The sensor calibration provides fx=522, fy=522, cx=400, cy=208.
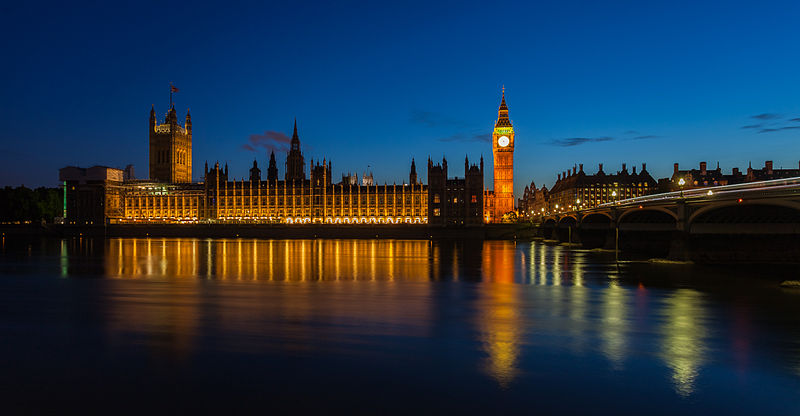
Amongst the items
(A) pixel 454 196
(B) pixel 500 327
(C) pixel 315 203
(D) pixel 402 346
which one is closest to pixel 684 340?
(B) pixel 500 327

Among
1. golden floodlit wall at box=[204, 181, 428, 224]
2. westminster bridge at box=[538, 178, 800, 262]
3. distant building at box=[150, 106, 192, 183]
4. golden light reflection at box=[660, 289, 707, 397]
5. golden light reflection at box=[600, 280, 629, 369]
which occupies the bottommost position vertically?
golden light reflection at box=[660, 289, 707, 397]

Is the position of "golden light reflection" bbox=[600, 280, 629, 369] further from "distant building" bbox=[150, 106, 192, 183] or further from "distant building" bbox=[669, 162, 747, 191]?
"distant building" bbox=[150, 106, 192, 183]

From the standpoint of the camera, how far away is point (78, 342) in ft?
42.9

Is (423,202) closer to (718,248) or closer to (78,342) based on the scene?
(718,248)

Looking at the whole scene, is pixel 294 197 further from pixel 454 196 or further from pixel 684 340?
pixel 684 340

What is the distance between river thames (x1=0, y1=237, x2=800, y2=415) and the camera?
904 cm

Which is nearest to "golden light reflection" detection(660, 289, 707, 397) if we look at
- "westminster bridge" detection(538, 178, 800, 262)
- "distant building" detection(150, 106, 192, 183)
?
"westminster bridge" detection(538, 178, 800, 262)

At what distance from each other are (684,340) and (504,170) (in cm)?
11805

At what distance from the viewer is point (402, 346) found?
1267cm

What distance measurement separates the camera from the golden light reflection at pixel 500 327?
10833 mm

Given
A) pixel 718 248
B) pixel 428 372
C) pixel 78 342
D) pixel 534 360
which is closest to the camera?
pixel 428 372

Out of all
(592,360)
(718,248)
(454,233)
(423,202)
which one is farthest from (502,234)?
(592,360)

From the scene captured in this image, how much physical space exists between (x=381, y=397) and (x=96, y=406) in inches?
186

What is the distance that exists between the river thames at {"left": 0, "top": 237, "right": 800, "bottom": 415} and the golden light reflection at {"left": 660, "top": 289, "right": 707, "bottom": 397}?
7 centimetres
